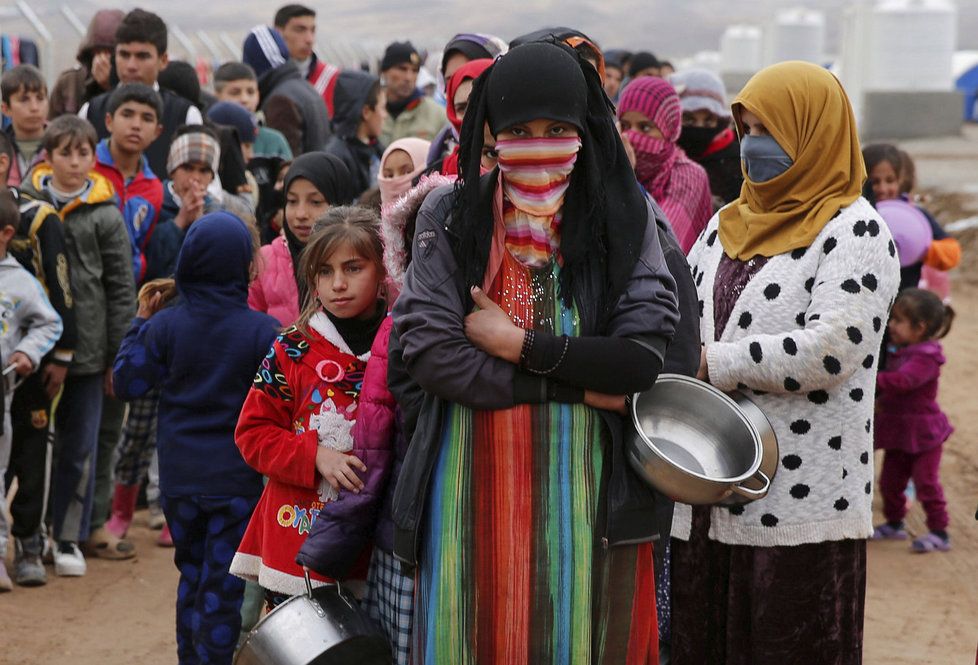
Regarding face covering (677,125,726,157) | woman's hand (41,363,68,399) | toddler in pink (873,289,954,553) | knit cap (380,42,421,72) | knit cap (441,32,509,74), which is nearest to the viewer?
knit cap (441,32,509,74)

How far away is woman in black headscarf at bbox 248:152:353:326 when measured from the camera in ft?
17.3

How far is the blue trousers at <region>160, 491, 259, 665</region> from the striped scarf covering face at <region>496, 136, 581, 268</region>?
6.17ft

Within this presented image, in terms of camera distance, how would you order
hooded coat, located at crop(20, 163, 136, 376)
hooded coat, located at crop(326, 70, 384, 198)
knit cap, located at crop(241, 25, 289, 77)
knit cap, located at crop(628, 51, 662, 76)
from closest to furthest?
hooded coat, located at crop(20, 163, 136, 376)
hooded coat, located at crop(326, 70, 384, 198)
knit cap, located at crop(241, 25, 289, 77)
knit cap, located at crop(628, 51, 662, 76)

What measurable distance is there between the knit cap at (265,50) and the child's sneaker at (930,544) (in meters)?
5.38

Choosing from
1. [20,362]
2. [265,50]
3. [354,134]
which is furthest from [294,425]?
[265,50]

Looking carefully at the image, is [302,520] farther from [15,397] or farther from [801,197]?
[15,397]

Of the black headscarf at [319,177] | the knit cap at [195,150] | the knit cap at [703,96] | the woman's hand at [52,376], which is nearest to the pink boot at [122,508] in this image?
the woman's hand at [52,376]

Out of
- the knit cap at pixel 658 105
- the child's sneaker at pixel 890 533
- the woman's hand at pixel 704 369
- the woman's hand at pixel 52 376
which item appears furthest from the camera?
the child's sneaker at pixel 890 533

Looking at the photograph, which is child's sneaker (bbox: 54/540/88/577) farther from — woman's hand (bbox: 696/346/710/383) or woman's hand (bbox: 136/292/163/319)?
woman's hand (bbox: 696/346/710/383)

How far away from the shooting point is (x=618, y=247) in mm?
3090

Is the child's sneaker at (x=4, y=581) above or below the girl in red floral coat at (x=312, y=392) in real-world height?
below

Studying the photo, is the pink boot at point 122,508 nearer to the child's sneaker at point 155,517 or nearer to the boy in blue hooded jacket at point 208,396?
the child's sneaker at point 155,517

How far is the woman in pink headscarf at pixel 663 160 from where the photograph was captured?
5.43m

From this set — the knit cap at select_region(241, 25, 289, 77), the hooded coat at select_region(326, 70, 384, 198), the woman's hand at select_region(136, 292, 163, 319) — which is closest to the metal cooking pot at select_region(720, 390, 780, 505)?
the woman's hand at select_region(136, 292, 163, 319)
